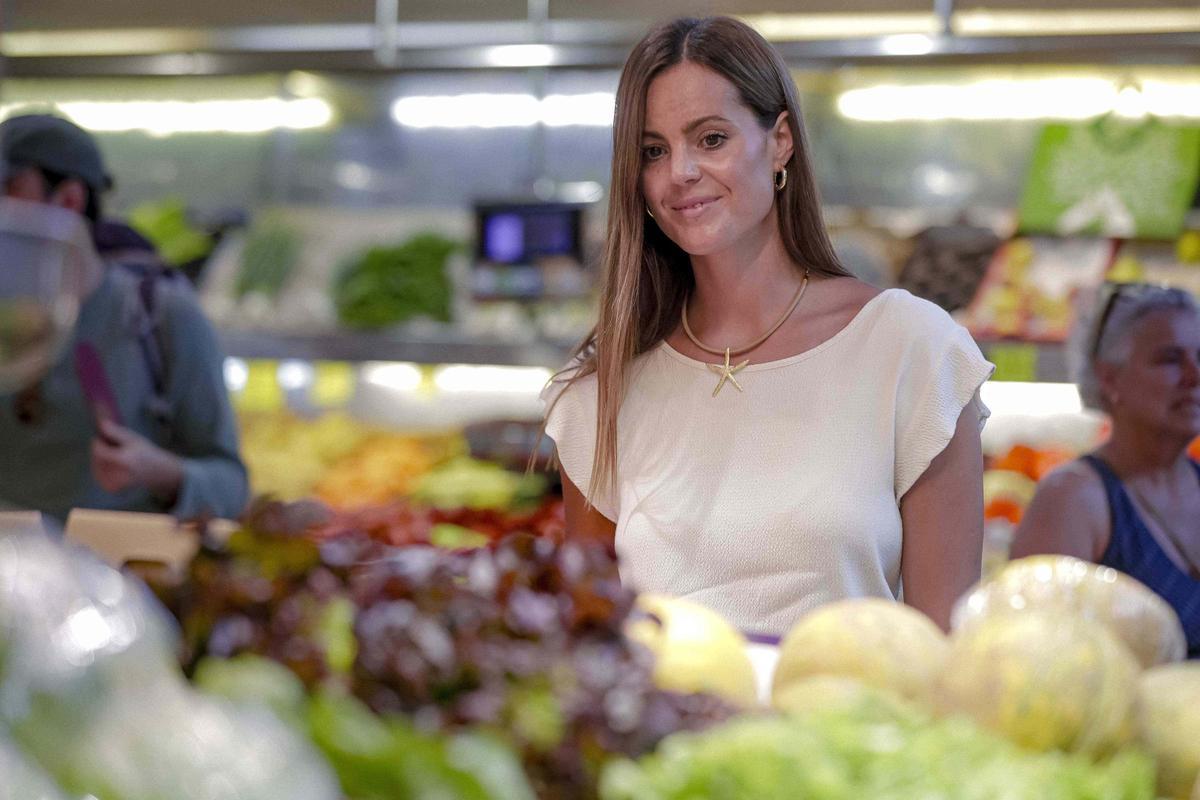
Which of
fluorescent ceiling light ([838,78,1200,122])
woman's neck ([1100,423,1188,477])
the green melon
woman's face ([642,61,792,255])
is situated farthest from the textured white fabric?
fluorescent ceiling light ([838,78,1200,122])

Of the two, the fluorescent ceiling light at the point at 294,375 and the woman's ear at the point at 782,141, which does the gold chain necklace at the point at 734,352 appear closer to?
the woman's ear at the point at 782,141

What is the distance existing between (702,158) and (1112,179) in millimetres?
2665

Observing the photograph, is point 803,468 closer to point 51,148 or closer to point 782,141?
point 782,141

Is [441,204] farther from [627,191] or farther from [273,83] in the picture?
[627,191]

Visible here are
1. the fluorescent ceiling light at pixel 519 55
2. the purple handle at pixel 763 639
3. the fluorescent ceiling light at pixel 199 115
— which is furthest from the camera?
the fluorescent ceiling light at pixel 199 115

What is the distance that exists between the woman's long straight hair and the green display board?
2.33 meters

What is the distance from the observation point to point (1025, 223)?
4.41 meters

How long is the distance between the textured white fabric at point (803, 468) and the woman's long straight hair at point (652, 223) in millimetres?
155

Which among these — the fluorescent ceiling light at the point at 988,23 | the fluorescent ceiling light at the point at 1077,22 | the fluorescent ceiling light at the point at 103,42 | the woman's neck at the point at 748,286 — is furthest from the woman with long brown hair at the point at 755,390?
the fluorescent ceiling light at the point at 103,42

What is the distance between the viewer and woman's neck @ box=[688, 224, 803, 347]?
89.2 inches

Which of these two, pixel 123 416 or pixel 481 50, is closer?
pixel 123 416

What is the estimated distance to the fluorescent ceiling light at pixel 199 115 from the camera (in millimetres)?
5359

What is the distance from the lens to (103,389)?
9.32 feet

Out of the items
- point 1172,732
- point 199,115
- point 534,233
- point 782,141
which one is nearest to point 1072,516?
point 782,141
